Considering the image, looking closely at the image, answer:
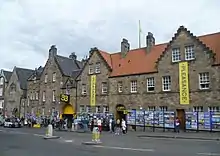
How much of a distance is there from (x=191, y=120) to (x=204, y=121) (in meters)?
1.57

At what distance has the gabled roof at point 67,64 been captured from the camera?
53884 millimetres

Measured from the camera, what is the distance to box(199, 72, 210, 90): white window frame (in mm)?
33469

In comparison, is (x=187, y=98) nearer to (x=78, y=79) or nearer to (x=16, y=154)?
(x=78, y=79)

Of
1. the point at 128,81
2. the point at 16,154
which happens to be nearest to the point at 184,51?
the point at 128,81

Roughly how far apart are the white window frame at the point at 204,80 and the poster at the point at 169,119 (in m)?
4.52

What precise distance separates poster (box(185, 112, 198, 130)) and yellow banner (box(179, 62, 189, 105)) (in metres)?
1.45

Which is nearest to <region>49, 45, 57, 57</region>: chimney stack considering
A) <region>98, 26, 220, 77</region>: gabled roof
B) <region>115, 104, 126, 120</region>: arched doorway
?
<region>98, 26, 220, 77</region>: gabled roof

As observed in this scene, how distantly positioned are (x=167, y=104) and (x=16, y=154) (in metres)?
24.4

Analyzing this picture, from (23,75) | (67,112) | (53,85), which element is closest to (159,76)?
(67,112)

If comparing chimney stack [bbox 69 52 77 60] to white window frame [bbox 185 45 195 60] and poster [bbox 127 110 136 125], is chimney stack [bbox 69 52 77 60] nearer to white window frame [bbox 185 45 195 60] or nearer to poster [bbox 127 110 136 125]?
poster [bbox 127 110 136 125]

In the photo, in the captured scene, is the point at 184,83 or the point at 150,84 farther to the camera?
the point at 150,84

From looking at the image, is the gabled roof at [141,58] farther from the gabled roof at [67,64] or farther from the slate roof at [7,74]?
the slate roof at [7,74]

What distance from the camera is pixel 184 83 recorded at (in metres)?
34.9

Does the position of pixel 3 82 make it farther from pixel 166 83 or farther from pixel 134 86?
pixel 166 83
